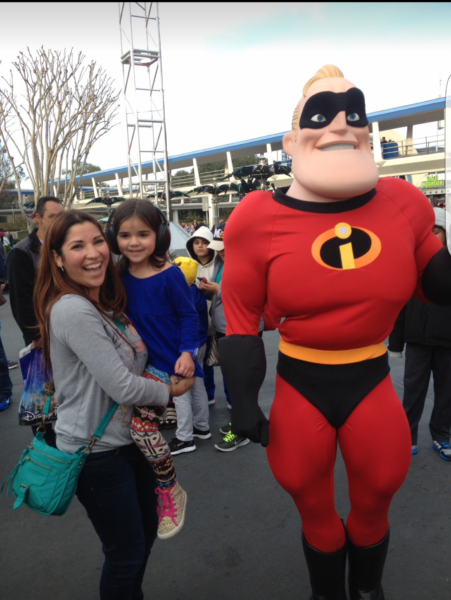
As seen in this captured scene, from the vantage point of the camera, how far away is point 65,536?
8.07 feet

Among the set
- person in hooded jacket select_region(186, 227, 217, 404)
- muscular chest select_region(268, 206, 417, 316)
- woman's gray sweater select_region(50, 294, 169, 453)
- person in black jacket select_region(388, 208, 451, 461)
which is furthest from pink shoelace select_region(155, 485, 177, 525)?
person in hooded jacket select_region(186, 227, 217, 404)

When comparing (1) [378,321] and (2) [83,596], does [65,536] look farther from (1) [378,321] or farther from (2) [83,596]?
(1) [378,321]

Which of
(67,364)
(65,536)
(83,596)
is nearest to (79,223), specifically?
(67,364)

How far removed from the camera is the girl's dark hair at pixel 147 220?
73.5 inches

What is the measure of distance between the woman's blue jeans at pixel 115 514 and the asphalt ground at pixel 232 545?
1.91 ft

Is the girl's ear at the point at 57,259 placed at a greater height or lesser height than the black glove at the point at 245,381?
greater

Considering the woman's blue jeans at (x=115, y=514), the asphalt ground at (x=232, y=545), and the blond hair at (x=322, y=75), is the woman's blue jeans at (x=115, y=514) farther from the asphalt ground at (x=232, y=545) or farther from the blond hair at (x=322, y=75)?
the blond hair at (x=322, y=75)

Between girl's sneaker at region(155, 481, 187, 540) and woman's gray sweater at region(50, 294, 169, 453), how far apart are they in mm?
299

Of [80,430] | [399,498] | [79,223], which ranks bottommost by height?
[399,498]

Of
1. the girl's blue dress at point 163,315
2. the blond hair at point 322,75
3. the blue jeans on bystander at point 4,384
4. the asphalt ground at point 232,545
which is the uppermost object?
the blond hair at point 322,75

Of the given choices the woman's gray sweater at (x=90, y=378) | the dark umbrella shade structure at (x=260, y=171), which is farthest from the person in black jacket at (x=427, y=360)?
the dark umbrella shade structure at (x=260, y=171)

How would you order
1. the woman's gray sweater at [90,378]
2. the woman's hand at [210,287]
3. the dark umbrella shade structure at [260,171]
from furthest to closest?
the dark umbrella shade structure at [260,171], the woman's hand at [210,287], the woman's gray sweater at [90,378]

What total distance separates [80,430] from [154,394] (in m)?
0.26

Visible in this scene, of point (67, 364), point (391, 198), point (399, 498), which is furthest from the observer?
point (399, 498)
